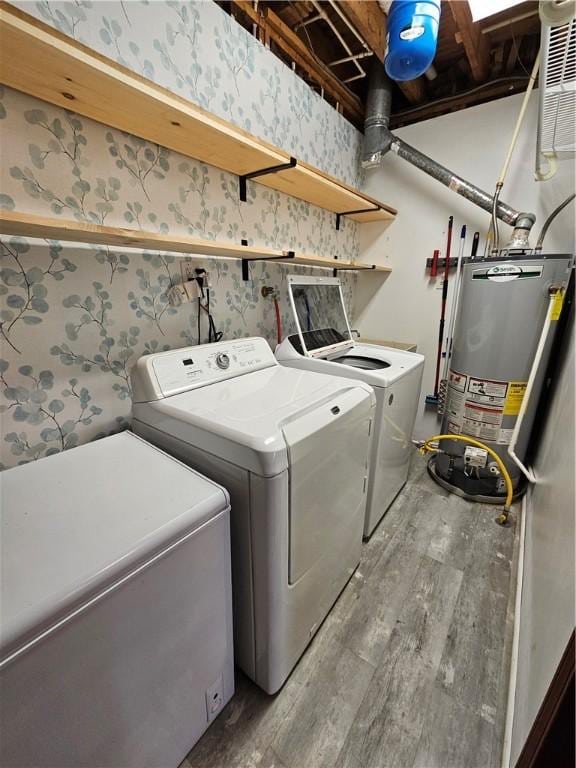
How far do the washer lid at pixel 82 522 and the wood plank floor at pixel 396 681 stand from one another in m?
0.80

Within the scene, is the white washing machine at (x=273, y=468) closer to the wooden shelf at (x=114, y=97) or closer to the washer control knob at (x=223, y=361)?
the washer control knob at (x=223, y=361)

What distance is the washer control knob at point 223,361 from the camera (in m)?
1.36

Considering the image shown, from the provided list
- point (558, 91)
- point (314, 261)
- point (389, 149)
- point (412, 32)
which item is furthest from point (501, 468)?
point (389, 149)

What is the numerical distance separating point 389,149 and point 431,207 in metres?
0.52

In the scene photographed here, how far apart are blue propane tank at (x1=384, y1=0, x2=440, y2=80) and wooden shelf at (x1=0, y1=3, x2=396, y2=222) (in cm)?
56

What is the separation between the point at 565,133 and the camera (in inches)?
59.8

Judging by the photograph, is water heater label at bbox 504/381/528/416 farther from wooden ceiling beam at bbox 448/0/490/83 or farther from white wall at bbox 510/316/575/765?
wooden ceiling beam at bbox 448/0/490/83

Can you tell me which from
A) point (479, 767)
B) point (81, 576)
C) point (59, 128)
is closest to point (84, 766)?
point (81, 576)

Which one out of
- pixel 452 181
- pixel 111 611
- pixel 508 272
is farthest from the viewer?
pixel 452 181

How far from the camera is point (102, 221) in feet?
3.77

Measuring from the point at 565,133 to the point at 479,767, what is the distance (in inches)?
99.3

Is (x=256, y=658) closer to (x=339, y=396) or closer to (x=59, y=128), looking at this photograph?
(x=339, y=396)

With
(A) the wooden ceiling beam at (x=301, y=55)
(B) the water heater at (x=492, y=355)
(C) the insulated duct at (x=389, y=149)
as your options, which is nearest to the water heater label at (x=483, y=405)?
(B) the water heater at (x=492, y=355)

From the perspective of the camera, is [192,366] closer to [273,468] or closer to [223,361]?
[223,361]
